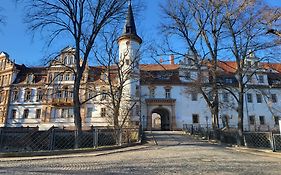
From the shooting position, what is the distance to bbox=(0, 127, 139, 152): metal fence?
13.1m

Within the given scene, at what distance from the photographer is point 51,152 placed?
10609 mm

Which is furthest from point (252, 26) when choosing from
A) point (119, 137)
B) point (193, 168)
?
point (193, 168)

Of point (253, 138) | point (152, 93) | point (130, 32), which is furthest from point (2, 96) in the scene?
point (253, 138)

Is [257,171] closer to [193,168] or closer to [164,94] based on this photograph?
[193,168]

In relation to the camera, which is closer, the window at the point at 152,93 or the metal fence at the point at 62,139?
the metal fence at the point at 62,139

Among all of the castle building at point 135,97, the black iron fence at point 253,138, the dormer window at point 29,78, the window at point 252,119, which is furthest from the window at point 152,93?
the dormer window at point 29,78

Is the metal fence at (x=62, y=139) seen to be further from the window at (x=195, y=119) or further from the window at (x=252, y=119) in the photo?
the window at (x=252, y=119)

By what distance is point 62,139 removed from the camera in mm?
14242

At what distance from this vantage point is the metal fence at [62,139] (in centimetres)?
1309

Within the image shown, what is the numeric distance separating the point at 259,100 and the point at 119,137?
110 feet

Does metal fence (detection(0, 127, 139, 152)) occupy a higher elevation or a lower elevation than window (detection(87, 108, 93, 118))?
lower

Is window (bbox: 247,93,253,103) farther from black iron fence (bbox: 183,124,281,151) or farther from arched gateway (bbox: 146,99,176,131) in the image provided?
black iron fence (bbox: 183,124,281,151)

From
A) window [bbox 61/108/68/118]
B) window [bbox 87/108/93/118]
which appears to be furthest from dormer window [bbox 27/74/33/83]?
window [bbox 87/108/93/118]

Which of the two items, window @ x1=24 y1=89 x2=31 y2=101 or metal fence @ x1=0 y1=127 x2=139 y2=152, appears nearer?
metal fence @ x1=0 y1=127 x2=139 y2=152
